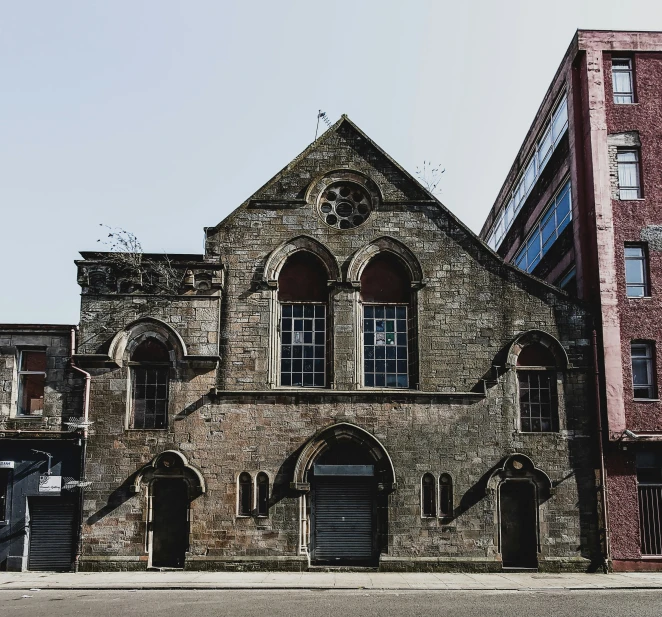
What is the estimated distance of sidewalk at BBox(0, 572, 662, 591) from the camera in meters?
18.6

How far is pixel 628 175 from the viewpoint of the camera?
2422 cm

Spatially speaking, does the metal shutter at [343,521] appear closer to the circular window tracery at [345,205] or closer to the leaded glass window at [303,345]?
the leaded glass window at [303,345]

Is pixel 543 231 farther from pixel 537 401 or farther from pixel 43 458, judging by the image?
pixel 43 458

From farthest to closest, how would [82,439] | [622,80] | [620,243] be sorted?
[622,80] → [620,243] → [82,439]

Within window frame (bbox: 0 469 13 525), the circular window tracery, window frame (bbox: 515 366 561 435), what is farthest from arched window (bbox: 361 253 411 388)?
window frame (bbox: 0 469 13 525)

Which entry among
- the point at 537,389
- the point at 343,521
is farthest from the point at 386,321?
the point at 343,521

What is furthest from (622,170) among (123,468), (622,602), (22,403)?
(22,403)

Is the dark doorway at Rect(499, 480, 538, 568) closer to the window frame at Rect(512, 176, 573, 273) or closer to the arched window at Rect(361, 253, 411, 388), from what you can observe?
the arched window at Rect(361, 253, 411, 388)

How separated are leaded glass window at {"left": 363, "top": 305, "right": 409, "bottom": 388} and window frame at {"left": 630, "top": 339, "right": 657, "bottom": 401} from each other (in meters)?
6.16

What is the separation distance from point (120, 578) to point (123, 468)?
9.87 feet

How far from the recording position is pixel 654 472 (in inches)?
880

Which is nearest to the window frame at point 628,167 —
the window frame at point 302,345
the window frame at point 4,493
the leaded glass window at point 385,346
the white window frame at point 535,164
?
the white window frame at point 535,164

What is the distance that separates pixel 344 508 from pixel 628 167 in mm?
12613

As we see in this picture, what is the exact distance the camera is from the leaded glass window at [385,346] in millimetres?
23078
